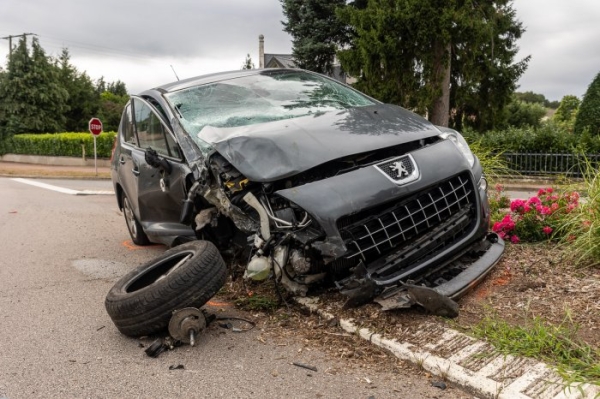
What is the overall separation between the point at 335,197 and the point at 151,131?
261 cm

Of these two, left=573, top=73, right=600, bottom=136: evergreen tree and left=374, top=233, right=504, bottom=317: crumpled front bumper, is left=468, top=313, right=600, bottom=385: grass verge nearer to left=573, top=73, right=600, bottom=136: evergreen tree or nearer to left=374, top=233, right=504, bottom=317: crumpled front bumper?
left=374, top=233, right=504, bottom=317: crumpled front bumper

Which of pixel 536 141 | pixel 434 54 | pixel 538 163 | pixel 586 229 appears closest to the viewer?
pixel 586 229

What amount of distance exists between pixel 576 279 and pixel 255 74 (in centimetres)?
341

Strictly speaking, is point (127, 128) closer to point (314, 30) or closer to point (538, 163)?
point (538, 163)

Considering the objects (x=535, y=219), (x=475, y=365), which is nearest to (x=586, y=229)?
(x=535, y=219)

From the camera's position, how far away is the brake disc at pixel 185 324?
331 centimetres

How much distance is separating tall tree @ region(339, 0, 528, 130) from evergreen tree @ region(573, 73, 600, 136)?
2.50 metres

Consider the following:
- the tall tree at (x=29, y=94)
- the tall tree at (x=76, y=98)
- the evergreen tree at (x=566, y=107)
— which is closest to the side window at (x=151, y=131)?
the tall tree at (x=29, y=94)

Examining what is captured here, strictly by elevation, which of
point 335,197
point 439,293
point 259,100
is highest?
point 259,100

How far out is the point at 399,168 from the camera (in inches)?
139

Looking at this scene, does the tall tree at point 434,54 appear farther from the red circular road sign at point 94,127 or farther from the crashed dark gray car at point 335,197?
the crashed dark gray car at point 335,197

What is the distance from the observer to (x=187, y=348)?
11.0ft

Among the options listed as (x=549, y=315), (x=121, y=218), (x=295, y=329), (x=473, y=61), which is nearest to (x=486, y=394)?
(x=549, y=315)

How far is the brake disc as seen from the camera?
3.31 metres
